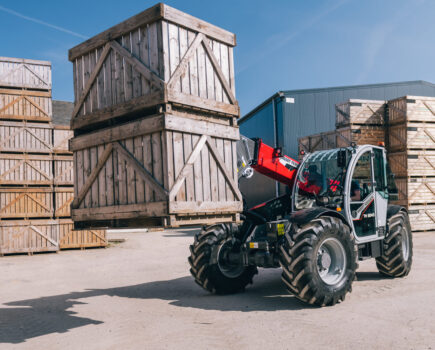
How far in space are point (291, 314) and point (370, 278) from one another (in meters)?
3.38

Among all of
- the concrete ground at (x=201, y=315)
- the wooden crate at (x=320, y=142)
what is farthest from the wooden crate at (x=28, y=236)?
the wooden crate at (x=320, y=142)

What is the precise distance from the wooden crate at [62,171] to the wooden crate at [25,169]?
0.59 feet

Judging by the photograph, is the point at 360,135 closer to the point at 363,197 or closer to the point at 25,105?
the point at 363,197

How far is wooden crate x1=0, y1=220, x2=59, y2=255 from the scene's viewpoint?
16.5m

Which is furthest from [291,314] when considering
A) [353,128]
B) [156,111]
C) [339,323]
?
[353,128]

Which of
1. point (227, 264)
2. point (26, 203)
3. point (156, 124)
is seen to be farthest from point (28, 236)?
point (156, 124)

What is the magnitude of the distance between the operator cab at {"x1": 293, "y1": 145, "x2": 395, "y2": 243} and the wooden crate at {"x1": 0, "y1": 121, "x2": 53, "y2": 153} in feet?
39.8

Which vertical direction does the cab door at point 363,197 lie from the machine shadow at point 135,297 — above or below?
above

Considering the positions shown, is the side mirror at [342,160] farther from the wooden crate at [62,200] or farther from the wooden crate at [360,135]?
the wooden crate at [62,200]

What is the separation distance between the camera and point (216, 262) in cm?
778

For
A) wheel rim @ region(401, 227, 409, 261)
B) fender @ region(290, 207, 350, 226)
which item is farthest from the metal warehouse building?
fender @ region(290, 207, 350, 226)

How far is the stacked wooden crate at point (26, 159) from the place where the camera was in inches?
657

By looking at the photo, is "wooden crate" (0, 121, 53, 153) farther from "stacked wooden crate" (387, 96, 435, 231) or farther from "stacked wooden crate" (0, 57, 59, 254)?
"stacked wooden crate" (387, 96, 435, 231)

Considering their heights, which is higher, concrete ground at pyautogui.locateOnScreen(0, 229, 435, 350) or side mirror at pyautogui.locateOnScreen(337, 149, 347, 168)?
side mirror at pyautogui.locateOnScreen(337, 149, 347, 168)
